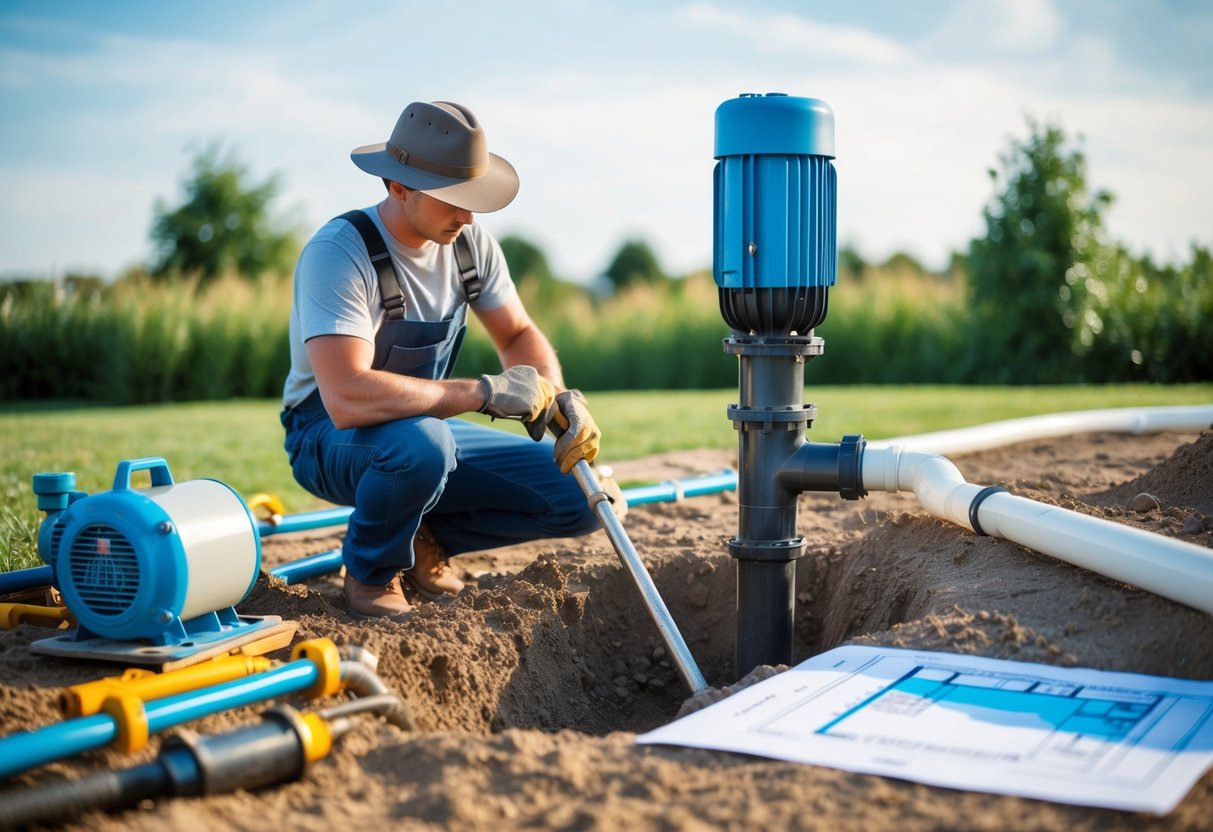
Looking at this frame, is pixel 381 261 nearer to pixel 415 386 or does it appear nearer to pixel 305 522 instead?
pixel 415 386

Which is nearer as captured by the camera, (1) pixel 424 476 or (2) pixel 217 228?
(1) pixel 424 476

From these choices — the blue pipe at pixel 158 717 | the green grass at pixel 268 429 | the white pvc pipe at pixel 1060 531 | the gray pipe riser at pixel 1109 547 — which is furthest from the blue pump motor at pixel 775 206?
the green grass at pixel 268 429

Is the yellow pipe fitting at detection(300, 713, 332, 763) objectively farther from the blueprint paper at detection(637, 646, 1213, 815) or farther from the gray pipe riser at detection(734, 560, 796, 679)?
the gray pipe riser at detection(734, 560, 796, 679)

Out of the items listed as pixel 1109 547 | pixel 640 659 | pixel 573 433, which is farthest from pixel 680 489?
pixel 1109 547

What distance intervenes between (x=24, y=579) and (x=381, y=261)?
1.29 m

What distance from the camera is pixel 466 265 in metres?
3.45

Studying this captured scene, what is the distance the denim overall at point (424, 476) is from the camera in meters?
3.02

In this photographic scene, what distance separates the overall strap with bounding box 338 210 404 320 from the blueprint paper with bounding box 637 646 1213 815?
63.7 inches

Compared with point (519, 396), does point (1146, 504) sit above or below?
below

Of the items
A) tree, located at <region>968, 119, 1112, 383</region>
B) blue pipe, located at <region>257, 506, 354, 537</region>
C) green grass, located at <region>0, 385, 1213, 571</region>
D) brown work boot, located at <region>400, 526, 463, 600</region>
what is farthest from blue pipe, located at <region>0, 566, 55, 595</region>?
tree, located at <region>968, 119, 1112, 383</region>

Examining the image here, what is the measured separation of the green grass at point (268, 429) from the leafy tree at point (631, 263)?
25274 mm

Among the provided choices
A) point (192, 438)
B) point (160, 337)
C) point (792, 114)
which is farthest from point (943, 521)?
point (160, 337)

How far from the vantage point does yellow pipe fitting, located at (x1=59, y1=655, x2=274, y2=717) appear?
1.92 meters

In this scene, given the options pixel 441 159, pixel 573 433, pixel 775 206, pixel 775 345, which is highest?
pixel 441 159
